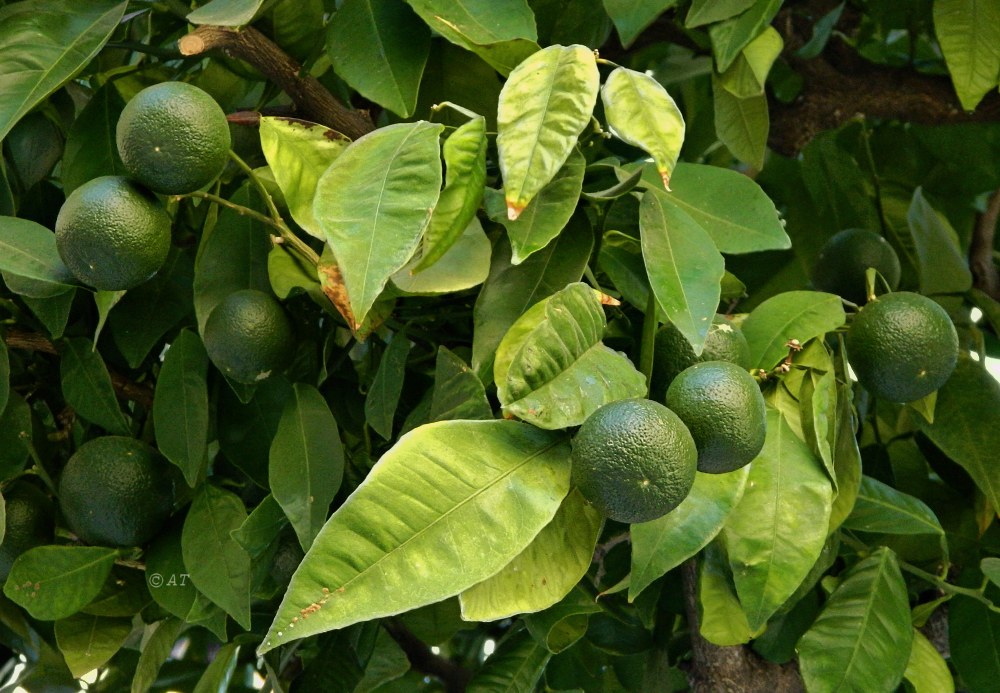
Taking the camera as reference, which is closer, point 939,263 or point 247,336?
point 247,336

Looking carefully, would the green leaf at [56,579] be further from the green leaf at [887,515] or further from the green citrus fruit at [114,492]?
the green leaf at [887,515]

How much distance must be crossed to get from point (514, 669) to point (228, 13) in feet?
1.77

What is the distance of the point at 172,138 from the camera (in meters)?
0.69

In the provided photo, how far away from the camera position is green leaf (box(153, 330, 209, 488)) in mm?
801

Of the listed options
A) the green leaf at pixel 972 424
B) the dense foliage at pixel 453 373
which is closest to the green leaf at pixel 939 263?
the dense foliage at pixel 453 373

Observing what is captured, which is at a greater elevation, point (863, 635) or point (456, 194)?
point (456, 194)

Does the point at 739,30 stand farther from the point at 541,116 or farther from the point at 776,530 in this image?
the point at 776,530

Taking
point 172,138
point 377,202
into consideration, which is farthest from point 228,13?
point 377,202

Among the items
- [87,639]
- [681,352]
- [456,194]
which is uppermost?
[456,194]

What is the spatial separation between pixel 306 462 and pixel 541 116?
0.98ft

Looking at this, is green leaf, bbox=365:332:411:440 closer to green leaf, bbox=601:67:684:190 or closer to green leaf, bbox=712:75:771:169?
green leaf, bbox=601:67:684:190

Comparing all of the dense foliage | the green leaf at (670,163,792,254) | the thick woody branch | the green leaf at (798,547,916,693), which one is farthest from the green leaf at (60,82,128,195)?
the green leaf at (798,547,916,693)

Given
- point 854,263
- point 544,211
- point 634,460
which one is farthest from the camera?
point 854,263

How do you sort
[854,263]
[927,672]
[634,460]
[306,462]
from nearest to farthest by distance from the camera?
1. [634,460]
2. [306,462]
3. [927,672]
4. [854,263]
